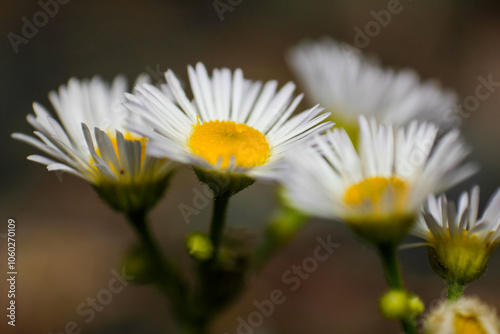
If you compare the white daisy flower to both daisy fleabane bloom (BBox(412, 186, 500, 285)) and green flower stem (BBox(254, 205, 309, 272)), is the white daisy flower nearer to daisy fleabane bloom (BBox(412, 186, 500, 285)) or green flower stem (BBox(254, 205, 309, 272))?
daisy fleabane bloom (BBox(412, 186, 500, 285))

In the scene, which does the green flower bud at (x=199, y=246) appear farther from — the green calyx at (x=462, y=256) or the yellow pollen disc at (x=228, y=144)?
the green calyx at (x=462, y=256)

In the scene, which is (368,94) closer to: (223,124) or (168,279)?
(223,124)

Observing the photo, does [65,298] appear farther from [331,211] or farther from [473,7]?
[473,7]

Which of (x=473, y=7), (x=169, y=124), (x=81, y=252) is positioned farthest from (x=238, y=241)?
(x=473, y=7)

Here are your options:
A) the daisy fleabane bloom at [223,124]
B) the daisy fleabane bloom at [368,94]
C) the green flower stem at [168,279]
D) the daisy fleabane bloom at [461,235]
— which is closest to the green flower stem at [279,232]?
the green flower stem at [168,279]

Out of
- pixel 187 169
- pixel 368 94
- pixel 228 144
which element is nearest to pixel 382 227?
pixel 228 144

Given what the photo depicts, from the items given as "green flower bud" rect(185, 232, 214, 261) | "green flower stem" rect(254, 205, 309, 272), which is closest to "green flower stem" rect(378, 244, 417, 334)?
"green flower bud" rect(185, 232, 214, 261)
